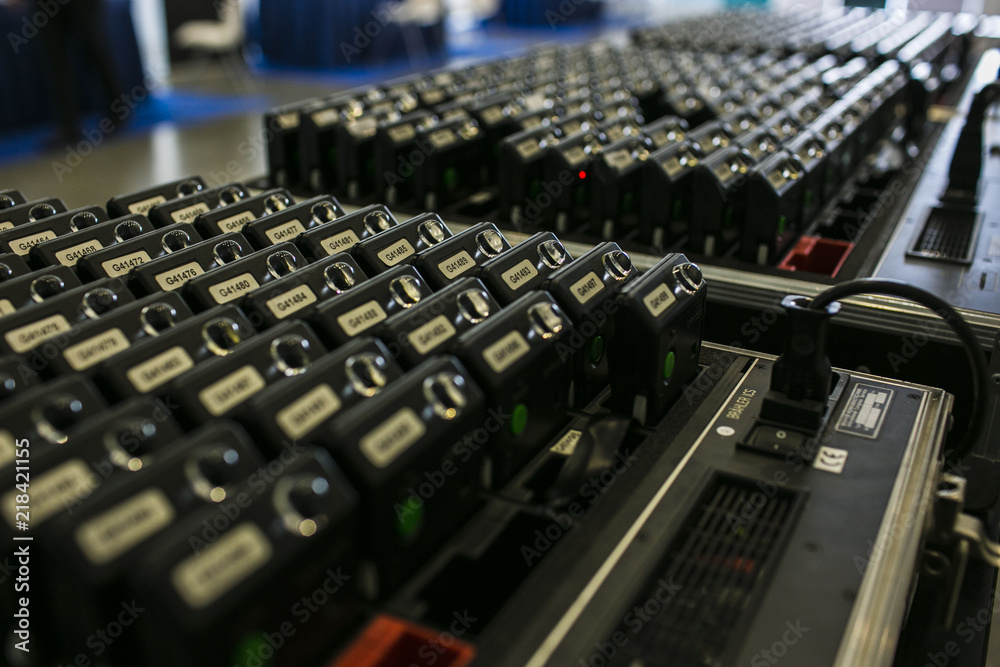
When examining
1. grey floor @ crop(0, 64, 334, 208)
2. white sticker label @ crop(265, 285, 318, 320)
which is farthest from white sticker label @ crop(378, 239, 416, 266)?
grey floor @ crop(0, 64, 334, 208)

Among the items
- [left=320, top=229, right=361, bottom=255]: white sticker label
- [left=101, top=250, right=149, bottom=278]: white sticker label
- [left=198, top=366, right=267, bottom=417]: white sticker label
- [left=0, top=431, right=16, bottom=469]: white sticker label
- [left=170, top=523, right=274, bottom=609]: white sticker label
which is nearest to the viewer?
[left=170, top=523, right=274, bottom=609]: white sticker label

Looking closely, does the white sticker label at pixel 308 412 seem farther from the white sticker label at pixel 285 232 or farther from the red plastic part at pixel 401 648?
the white sticker label at pixel 285 232

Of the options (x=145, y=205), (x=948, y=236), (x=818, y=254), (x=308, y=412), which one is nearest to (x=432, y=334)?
(x=308, y=412)

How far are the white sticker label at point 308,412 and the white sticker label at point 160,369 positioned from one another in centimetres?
16

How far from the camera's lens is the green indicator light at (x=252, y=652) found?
0.66 m

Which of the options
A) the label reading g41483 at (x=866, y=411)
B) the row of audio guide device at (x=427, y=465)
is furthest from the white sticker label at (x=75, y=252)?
the label reading g41483 at (x=866, y=411)

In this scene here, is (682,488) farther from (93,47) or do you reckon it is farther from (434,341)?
(93,47)

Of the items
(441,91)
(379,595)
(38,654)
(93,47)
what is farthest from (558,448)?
(93,47)

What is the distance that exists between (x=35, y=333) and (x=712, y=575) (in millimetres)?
785

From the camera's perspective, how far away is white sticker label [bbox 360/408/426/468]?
2.54 ft

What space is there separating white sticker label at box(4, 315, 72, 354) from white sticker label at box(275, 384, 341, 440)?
1.04 ft

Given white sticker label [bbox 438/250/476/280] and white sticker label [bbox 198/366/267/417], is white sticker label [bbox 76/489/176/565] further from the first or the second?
white sticker label [bbox 438/250/476/280]

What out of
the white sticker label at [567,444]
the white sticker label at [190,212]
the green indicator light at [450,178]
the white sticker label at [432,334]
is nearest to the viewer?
the white sticker label at [432,334]

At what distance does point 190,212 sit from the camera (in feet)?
4.84
